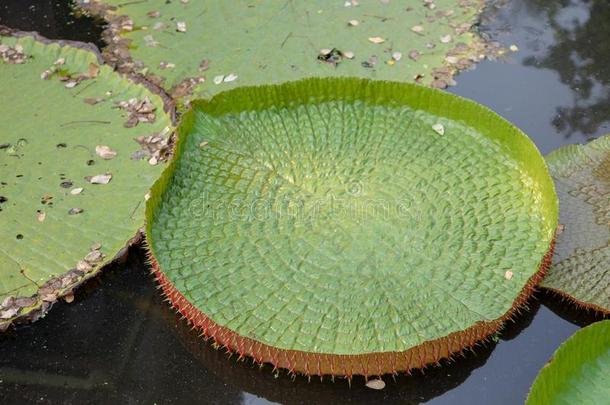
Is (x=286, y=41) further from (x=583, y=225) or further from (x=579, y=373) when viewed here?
(x=579, y=373)

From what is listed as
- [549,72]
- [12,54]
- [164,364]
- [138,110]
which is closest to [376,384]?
[164,364]

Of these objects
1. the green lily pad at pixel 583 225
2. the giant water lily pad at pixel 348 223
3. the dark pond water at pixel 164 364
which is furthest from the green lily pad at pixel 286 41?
the dark pond water at pixel 164 364

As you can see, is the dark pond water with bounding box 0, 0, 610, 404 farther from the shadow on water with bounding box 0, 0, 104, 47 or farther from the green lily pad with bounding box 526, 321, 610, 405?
the shadow on water with bounding box 0, 0, 104, 47

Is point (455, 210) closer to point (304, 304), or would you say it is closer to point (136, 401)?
point (304, 304)

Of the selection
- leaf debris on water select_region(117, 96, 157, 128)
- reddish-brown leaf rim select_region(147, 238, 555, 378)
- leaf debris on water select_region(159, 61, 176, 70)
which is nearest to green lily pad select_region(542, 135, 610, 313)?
reddish-brown leaf rim select_region(147, 238, 555, 378)

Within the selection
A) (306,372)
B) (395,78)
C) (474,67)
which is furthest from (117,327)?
(474,67)

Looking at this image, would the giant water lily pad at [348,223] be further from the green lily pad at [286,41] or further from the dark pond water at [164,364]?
the green lily pad at [286,41]
